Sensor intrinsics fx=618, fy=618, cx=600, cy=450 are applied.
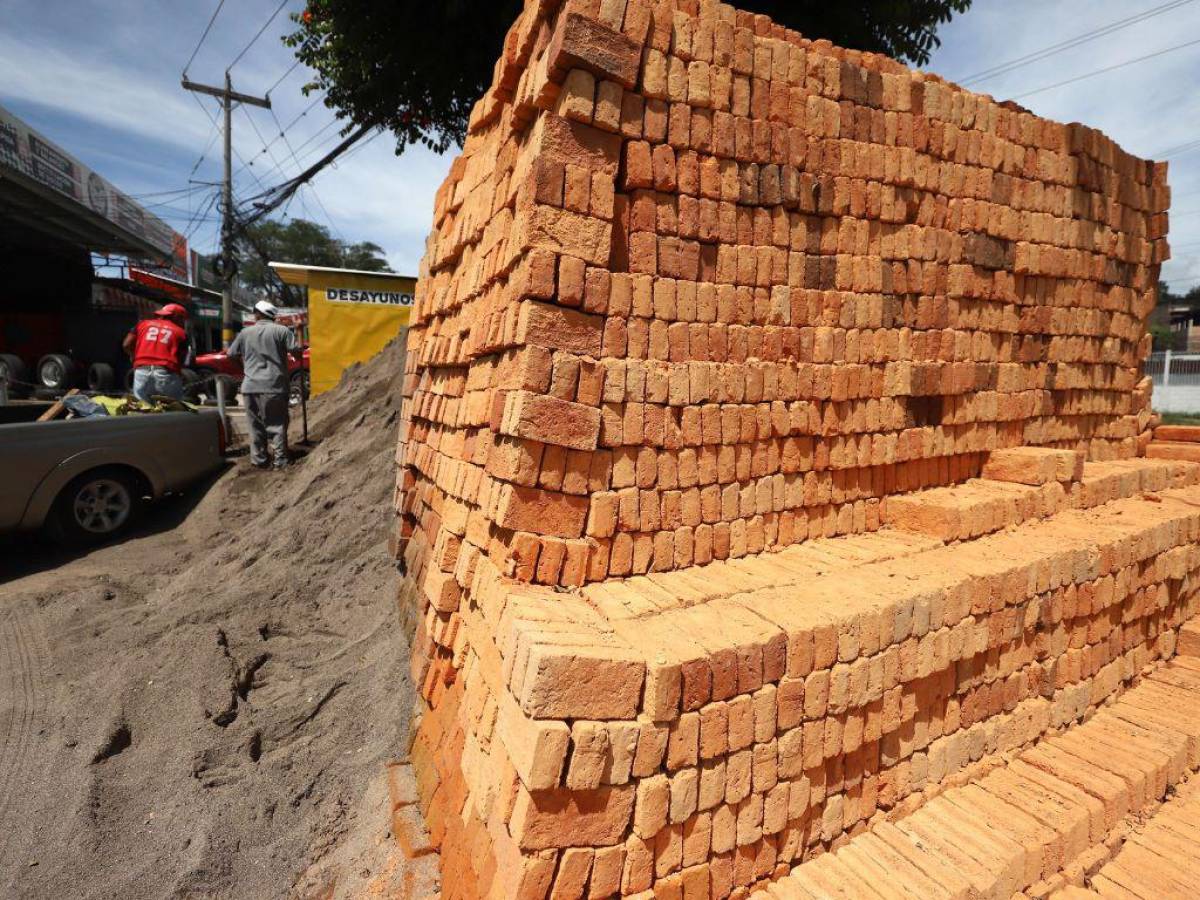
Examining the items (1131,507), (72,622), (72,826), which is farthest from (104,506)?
(1131,507)

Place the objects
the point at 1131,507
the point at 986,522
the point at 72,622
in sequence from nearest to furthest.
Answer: the point at 986,522, the point at 1131,507, the point at 72,622

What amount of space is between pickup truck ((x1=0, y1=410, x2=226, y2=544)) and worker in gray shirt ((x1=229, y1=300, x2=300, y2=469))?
2.02 feet

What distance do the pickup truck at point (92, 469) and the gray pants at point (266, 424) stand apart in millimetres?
571

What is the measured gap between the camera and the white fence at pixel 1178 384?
61.2 feet

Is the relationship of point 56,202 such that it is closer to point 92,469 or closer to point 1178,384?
point 92,469

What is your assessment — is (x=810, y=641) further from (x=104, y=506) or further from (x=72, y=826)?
(x=104, y=506)

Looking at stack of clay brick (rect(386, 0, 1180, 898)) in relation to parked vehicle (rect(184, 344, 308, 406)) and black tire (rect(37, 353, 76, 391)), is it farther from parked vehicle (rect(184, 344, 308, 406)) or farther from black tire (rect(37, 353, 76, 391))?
black tire (rect(37, 353, 76, 391))

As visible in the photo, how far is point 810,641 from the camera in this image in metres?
2.29

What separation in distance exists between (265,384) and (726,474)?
261 inches

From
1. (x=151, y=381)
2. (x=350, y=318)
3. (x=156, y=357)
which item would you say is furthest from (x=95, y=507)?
(x=350, y=318)

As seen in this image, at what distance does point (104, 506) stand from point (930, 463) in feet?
24.7

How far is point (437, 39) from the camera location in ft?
24.1

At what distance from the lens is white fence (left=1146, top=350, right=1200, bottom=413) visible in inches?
734

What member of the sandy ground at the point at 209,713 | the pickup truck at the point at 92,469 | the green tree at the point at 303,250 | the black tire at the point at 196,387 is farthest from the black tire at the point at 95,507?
the green tree at the point at 303,250
